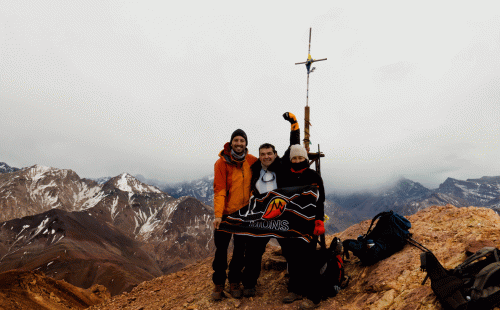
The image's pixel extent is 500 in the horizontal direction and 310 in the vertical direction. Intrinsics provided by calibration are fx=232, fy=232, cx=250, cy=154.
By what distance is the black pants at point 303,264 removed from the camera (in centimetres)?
482

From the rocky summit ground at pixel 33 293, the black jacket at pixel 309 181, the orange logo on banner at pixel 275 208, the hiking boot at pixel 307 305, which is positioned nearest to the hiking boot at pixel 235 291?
the hiking boot at pixel 307 305

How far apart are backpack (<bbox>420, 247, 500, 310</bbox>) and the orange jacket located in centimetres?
356

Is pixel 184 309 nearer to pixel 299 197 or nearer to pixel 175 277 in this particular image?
pixel 299 197

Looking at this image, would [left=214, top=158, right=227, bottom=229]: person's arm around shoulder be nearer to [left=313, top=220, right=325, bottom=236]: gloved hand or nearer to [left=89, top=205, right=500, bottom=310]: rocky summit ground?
[left=313, top=220, right=325, bottom=236]: gloved hand

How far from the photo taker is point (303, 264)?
4.95m

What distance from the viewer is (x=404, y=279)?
4.57m

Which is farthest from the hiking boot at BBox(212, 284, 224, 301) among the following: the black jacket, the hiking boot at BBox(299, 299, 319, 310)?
the black jacket

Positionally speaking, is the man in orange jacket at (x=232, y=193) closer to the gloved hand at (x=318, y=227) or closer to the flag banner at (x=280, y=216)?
the flag banner at (x=280, y=216)

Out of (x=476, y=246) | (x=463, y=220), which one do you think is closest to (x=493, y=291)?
(x=476, y=246)

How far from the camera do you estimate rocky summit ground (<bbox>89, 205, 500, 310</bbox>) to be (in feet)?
14.0

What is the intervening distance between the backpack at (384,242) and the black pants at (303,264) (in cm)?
175

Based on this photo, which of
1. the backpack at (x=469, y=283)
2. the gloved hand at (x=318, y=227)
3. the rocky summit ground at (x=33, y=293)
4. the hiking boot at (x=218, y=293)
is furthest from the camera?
the rocky summit ground at (x=33, y=293)

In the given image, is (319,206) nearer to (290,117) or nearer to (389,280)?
(389,280)

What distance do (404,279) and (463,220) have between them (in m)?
2.97
